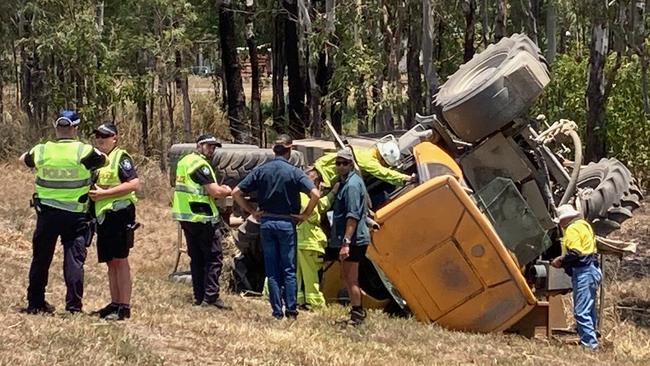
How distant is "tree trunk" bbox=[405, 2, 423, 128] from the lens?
2100 centimetres

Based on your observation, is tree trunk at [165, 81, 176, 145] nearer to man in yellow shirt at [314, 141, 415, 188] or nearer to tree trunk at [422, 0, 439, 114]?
tree trunk at [422, 0, 439, 114]

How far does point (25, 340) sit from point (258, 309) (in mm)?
3403

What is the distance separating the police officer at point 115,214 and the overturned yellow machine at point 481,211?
8.69ft

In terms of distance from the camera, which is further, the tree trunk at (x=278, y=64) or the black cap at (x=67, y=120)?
the tree trunk at (x=278, y=64)

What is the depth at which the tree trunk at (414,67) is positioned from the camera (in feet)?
68.9

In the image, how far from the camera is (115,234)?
7.99 meters

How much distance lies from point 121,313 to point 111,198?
90 centimetres

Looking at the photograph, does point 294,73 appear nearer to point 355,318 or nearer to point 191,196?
point 191,196

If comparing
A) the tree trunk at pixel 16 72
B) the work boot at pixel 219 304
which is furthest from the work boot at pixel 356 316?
the tree trunk at pixel 16 72

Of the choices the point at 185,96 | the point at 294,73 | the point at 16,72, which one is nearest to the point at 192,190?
the point at 185,96

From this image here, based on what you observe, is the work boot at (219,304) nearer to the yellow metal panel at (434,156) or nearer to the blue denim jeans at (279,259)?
the blue denim jeans at (279,259)

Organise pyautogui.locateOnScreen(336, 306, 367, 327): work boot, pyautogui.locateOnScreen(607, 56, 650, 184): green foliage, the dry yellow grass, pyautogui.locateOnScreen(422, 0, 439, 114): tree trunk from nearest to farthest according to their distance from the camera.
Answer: the dry yellow grass < pyautogui.locateOnScreen(336, 306, 367, 327): work boot < pyautogui.locateOnScreen(422, 0, 439, 114): tree trunk < pyautogui.locateOnScreen(607, 56, 650, 184): green foliage

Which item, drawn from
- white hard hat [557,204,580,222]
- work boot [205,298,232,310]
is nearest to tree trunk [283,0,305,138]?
white hard hat [557,204,580,222]

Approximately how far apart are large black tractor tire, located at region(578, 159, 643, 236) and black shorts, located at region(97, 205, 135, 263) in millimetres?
5024
